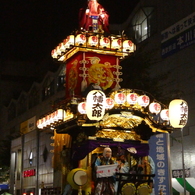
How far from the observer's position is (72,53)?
1534 cm

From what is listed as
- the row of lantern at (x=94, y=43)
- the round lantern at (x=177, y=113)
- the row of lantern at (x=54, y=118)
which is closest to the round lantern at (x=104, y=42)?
the row of lantern at (x=94, y=43)

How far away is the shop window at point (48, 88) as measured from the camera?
36.5m

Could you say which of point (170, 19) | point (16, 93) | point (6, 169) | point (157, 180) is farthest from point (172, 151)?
point (16, 93)

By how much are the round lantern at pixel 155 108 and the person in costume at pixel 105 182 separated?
2193mm

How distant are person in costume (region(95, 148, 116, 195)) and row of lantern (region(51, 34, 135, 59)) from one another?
4.13 m

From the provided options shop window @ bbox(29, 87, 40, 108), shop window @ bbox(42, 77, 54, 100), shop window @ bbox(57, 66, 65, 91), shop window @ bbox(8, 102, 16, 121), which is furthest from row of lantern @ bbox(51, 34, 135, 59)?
shop window @ bbox(8, 102, 16, 121)

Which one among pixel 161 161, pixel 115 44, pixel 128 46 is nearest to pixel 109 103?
pixel 115 44

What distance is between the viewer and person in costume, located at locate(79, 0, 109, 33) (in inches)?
631

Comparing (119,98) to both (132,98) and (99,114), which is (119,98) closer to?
(132,98)

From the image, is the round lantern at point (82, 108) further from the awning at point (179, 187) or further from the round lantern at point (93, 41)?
the awning at point (179, 187)

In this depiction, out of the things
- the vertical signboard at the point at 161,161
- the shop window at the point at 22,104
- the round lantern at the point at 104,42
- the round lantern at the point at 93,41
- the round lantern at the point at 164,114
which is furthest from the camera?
the shop window at the point at 22,104

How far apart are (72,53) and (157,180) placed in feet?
19.3

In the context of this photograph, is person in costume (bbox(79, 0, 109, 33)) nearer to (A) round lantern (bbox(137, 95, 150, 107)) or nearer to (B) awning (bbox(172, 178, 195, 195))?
(A) round lantern (bbox(137, 95, 150, 107))

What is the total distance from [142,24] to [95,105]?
2046 centimetres
